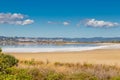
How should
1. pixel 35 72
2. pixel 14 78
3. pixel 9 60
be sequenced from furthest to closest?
1. pixel 9 60
2. pixel 35 72
3. pixel 14 78

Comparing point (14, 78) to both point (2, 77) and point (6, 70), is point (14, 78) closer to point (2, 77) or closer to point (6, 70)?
point (2, 77)

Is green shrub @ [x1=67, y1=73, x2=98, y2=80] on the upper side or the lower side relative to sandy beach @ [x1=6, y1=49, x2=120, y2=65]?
upper

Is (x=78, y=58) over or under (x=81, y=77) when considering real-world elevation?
under

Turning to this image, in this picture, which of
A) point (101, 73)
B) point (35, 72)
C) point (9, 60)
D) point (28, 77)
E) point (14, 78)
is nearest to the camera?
point (14, 78)

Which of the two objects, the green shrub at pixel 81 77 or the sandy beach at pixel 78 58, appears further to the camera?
the sandy beach at pixel 78 58

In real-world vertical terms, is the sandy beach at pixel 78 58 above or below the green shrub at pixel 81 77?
below

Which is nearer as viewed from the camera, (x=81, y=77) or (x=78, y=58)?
(x=81, y=77)

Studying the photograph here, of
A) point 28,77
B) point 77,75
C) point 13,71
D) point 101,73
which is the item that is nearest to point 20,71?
point 13,71

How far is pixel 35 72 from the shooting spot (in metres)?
15.8

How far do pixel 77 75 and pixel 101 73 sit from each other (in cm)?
220

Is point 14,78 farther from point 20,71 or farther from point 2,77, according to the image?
point 20,71

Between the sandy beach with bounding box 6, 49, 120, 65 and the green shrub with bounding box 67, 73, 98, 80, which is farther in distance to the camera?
the sandy beach with bounding box 6, 49, 120, 65

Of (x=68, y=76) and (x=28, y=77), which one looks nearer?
(x=28, y=77)

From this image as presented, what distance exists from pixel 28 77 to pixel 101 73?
4.75 m
